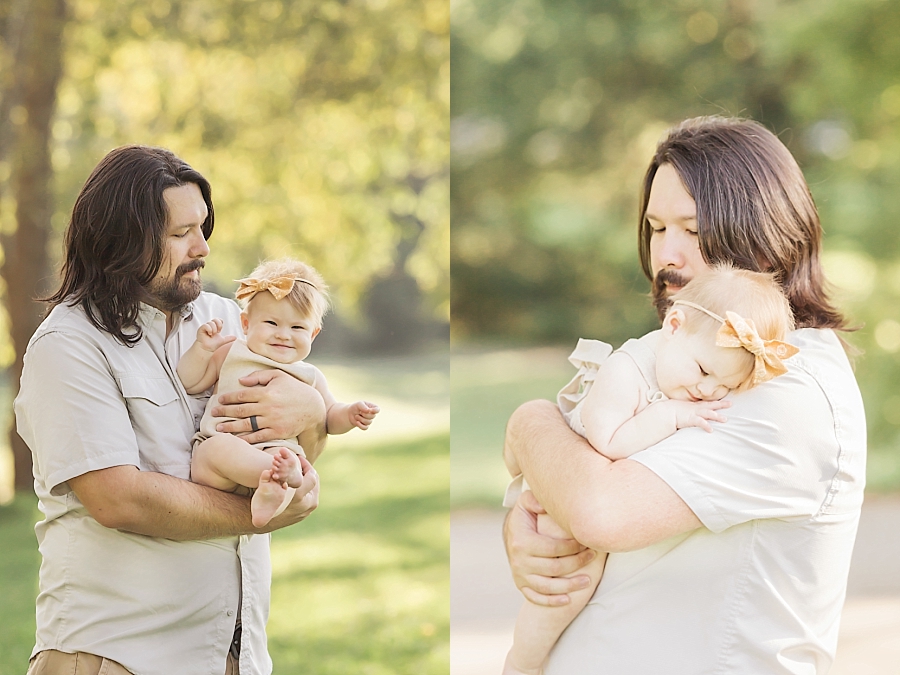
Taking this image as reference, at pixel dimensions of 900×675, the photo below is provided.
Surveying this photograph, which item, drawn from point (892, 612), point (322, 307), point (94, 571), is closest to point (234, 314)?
point (322, 307)

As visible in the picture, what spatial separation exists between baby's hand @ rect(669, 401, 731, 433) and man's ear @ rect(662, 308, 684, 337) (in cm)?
12

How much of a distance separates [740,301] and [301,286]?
79 centimetres

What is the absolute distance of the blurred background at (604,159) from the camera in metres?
6.74

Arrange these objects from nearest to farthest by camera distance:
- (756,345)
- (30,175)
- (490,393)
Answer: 1. (756,345)
2. (30,175)
3. (490,393)

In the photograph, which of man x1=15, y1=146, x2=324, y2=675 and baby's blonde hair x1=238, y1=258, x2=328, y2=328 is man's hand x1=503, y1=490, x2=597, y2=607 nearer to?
man x1=15, y1=146, x2=324, y2=675

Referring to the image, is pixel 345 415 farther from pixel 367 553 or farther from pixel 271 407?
pixel 367 553

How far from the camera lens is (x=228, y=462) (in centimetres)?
162

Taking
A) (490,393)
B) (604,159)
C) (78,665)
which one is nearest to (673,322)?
(78,665)

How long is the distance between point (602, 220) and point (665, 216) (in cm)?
792

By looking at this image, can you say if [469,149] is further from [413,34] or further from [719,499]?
[719,499]

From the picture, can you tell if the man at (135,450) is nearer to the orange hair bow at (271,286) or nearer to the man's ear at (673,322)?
the orange hair bow at (271,286)

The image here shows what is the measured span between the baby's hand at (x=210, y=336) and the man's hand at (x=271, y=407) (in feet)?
0.39

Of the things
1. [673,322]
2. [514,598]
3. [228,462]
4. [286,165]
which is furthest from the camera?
[286,165]

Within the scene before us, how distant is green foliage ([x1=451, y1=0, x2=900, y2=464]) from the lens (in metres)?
7.10
